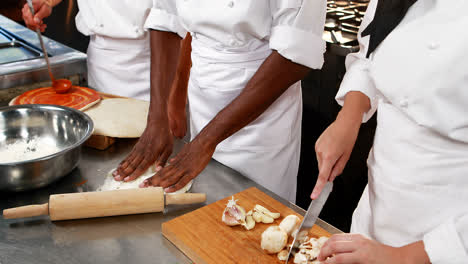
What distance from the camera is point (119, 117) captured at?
1475 millimetres

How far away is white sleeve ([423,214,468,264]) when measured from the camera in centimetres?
78

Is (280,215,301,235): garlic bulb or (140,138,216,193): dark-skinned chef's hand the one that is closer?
(280,215,301,235): garlic bulb

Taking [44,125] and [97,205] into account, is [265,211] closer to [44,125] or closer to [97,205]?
[97,205]

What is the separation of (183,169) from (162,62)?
0.61m

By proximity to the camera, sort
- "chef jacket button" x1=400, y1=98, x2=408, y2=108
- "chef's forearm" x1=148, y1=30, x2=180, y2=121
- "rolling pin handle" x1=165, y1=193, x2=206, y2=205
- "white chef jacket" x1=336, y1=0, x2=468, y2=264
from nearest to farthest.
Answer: "white chef jacket" x1=336, y1=0, x2=468, y2=264 < "chef jacket button" x1=400, y1=98, x2=408, y2=108 < "rolling pin handle" x1=165, y1=193, x2=206, y2=205 < "chef's forearm" x1=148, y1=30, x2=180, y2=121

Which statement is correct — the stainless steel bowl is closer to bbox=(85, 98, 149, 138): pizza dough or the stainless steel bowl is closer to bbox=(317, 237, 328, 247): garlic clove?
bbox=(85, 98, 149, 138): pizza dough

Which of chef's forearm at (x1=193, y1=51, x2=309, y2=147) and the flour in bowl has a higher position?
chef's forearm at (x1=193, y1=51, x2=309, y2=147)

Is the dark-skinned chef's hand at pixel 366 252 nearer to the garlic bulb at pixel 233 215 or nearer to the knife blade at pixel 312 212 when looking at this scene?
the knife blade at pixel 312 212

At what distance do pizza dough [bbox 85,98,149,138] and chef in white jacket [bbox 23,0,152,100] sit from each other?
0.43 meters

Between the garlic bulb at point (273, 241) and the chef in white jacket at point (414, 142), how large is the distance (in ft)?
0.33

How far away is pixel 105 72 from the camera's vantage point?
81.4 inches

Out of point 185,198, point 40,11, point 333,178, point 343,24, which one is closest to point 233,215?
point 185,198

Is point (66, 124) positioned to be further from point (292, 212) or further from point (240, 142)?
point (292, 212)

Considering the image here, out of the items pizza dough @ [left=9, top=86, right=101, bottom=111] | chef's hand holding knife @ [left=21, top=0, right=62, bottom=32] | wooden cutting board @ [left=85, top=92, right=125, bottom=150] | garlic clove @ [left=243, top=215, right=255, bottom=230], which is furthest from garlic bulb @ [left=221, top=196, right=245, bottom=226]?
chef's hand holding knife @ [left=21, top=0, right=62, bottom=32]
